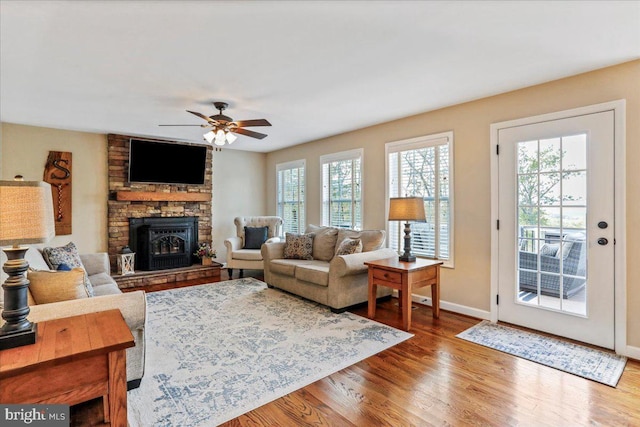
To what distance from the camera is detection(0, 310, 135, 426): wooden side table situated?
1.29m

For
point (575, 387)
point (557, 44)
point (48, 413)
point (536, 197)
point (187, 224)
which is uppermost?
point (557, 44)

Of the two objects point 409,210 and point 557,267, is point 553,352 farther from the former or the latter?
point 409,210

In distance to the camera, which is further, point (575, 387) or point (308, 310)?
point (308, 310)

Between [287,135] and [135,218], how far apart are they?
295cm

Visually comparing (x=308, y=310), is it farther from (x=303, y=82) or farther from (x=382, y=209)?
(x=303, y=82)

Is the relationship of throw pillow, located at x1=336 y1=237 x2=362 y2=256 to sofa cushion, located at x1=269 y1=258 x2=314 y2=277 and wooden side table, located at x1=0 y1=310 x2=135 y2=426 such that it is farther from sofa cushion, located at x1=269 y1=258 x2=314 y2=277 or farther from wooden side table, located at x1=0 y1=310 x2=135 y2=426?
wooden side table, located at x1=0 y1=310 x2=135 y2=426

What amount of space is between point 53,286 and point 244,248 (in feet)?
12.6

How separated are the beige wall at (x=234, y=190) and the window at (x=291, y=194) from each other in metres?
0.45

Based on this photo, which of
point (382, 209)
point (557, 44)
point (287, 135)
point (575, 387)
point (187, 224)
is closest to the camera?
point (575, 387)

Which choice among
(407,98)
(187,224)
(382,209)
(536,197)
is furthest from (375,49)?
(187,224)

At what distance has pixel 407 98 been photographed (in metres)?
3.65

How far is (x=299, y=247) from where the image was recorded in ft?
15.6

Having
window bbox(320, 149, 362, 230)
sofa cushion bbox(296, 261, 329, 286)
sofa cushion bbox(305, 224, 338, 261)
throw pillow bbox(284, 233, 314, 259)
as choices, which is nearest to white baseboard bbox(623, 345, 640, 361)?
sofa cushion bbox(296, 261, 329, 286)

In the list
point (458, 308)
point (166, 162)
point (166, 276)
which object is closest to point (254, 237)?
point (166, 276)
